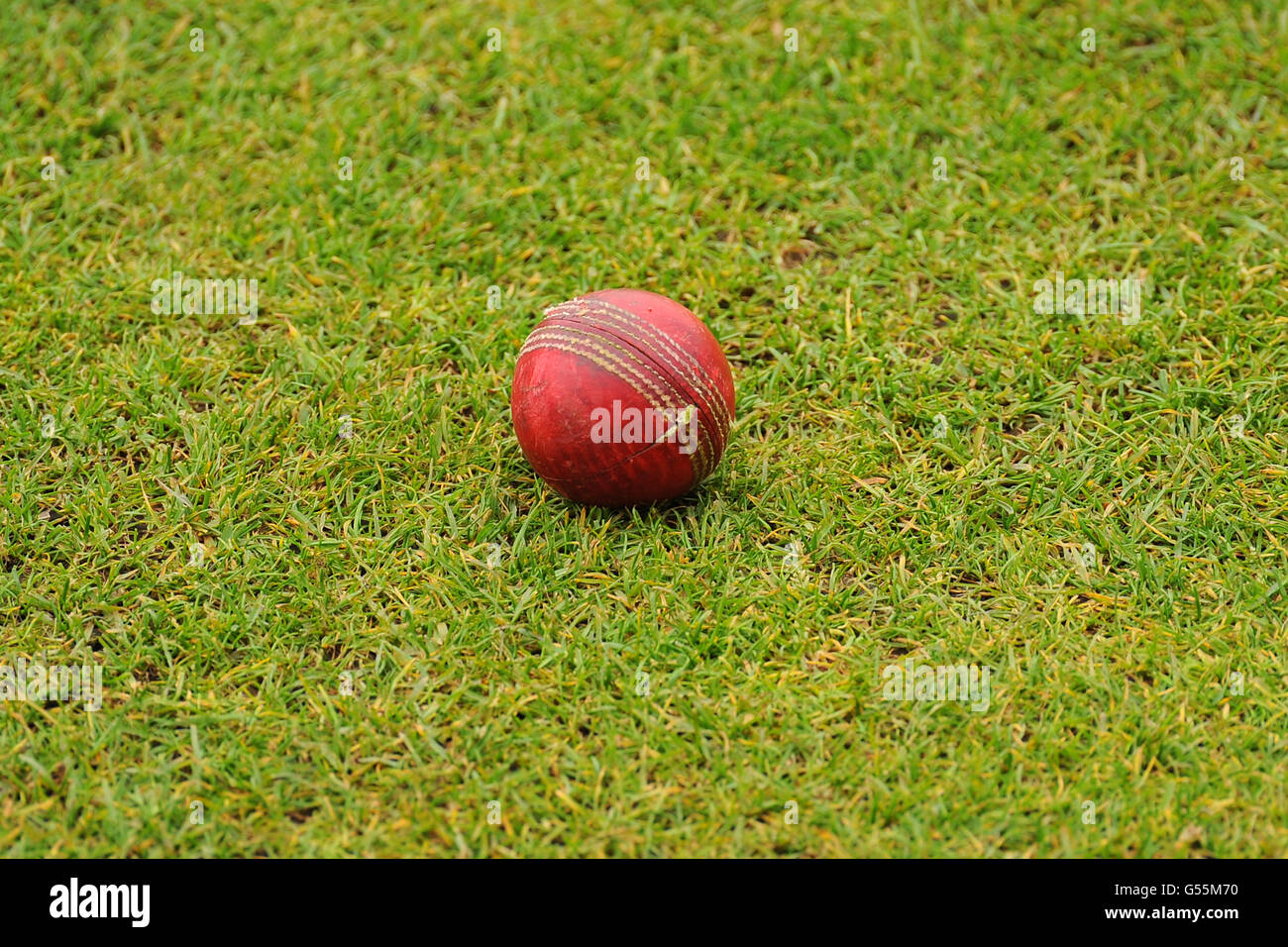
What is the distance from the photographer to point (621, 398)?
393cm

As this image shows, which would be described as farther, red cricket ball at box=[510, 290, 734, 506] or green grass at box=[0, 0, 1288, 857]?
red cricket ball at box=[510, 290, 734, 506]

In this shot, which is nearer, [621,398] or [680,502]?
[621,398]

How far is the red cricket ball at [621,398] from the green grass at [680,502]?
0.25 meters

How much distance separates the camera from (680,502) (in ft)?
14.4

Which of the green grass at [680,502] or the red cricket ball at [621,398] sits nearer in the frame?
the green grass at [680,502]

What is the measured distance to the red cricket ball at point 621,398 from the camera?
3.95 metres

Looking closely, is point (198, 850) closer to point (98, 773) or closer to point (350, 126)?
point (98, 773)

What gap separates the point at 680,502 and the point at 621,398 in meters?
0.59

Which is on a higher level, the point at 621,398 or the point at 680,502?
the point at 621,398

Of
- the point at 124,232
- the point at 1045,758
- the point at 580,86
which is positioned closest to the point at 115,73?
the point at 124,232

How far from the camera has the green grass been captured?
11.9 ft

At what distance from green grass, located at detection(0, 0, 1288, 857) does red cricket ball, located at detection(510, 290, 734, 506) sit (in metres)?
0.25

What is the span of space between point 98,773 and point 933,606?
2459 mm

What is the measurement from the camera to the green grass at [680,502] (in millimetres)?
3627
